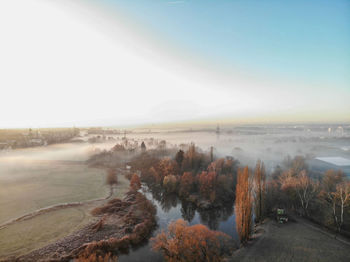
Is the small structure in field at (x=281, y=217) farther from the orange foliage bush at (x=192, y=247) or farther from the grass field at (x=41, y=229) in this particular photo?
the grass field at (x=41, y=229)

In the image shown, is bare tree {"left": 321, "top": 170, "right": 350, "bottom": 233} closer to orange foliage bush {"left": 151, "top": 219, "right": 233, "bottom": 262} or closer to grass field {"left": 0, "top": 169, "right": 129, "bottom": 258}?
orange foliage bush {"left": 151, "top": 219, "right": 233, "bottom": 262}

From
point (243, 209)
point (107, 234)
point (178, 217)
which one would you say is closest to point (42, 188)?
point (107, 234)

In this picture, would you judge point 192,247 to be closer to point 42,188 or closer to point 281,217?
point 281,217

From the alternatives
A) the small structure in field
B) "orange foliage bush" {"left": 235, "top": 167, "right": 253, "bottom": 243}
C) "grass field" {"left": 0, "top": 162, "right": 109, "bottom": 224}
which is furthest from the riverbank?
the small structure in field

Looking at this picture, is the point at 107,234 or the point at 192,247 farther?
the point at 107,234

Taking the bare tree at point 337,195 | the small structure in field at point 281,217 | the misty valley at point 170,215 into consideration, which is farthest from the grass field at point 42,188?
the bare tree at point 337,195

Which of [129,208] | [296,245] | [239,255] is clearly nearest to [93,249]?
[129,208]

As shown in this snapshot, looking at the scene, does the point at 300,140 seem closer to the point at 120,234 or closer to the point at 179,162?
the point at 179,162

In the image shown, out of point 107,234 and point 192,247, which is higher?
point 192,247

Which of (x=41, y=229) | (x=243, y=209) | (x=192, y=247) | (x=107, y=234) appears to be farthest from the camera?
(x=41, y=229)
